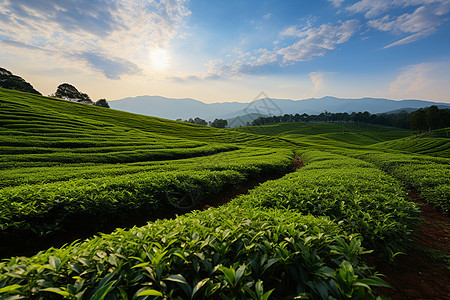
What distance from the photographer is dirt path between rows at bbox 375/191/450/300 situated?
3273mm

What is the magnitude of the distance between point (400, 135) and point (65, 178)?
11859 cm

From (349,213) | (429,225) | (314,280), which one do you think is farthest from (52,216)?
(429,225)

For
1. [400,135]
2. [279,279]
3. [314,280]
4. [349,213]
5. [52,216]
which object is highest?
[314,280]

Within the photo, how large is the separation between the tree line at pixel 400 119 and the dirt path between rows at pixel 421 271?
8702 cm

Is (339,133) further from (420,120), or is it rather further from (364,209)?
(364,209)

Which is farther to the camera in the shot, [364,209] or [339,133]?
[339,133]

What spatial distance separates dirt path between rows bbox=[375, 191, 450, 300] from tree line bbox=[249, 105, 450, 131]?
87.0 m

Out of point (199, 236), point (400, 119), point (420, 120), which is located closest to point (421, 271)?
point (199, 236)

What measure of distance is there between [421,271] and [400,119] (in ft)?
508

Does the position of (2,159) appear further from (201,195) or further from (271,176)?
(271,176)

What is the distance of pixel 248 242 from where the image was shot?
108 inches

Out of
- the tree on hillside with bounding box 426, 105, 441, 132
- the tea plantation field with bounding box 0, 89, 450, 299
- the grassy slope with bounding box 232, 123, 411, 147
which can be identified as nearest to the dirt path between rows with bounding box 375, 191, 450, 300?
the tea plantation field with bounding box 0, 89, 450, 299

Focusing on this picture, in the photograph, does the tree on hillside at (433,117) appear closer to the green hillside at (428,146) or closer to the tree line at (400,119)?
the tree line at (400,119)

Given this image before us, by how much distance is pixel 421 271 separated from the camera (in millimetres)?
3904
